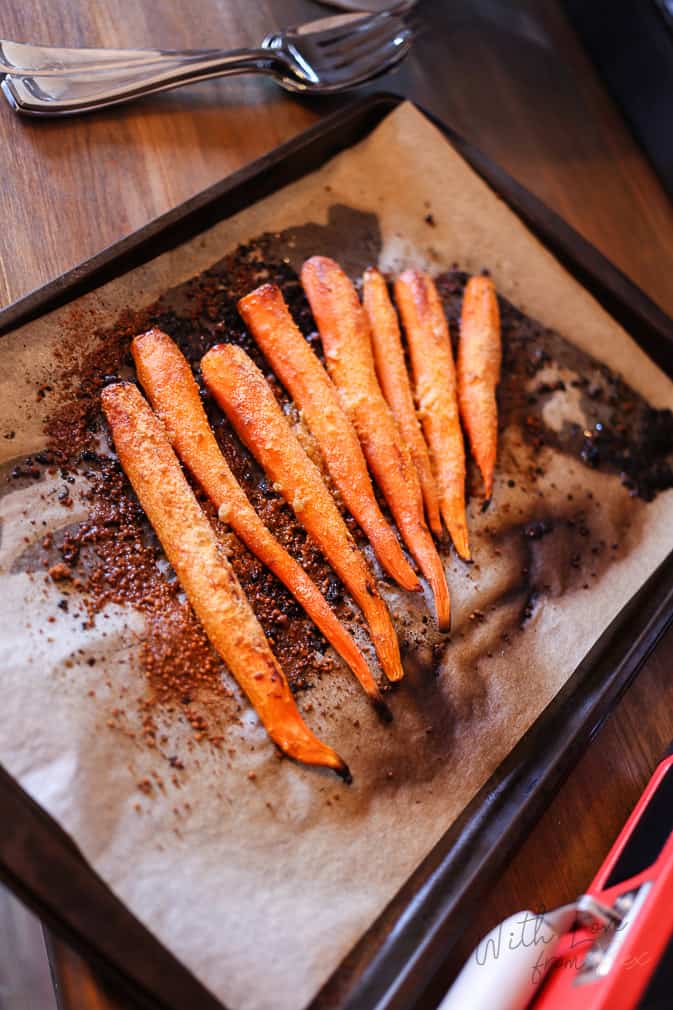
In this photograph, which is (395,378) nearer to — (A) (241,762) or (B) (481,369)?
(B) (481,369)

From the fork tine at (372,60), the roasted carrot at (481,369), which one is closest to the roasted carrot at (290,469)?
the roasted carrot at (481,369)

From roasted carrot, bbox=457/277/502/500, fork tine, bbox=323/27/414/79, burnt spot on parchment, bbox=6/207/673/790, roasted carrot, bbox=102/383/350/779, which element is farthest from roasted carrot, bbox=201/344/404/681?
fork tine, bbox=323/27/414/79

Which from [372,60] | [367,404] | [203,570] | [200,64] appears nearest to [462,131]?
[372,60]

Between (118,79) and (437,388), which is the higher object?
(118,79)

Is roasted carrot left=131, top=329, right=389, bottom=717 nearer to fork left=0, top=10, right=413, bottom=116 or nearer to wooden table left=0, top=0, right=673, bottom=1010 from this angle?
wooden table left=0, top=0, right=673, bottom=1010

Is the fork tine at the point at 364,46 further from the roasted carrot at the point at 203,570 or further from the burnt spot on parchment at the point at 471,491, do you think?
the roasted carrot at the point at 203,570

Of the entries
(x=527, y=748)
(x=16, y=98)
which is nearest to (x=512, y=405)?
(x=527, y=748)

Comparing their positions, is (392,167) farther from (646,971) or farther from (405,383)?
(646,971)
